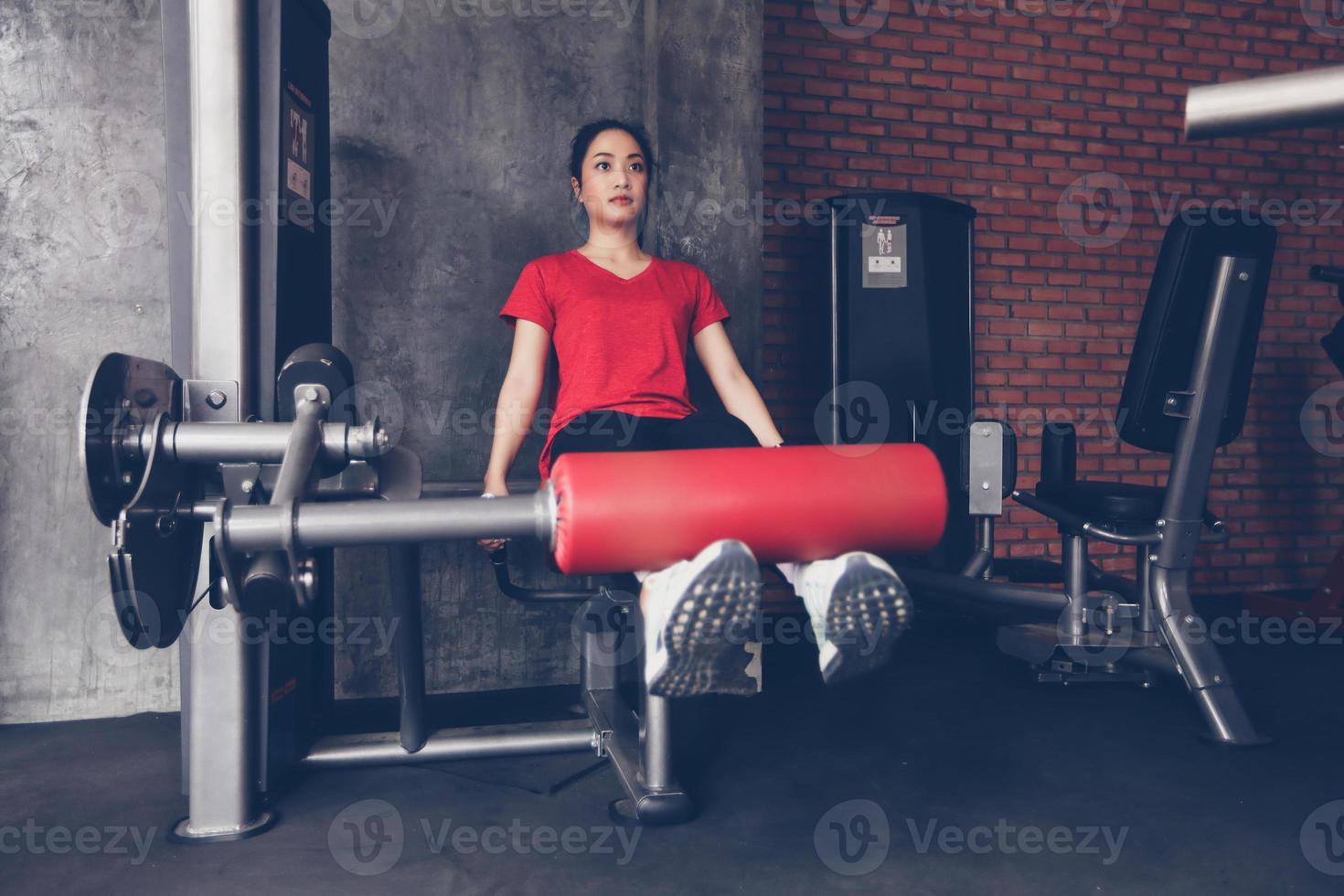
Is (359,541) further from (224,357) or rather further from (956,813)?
(956,813)

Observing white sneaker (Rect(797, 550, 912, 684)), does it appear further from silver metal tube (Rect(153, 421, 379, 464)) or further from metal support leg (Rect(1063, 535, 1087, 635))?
metal support leg (Rect(1063, 535, 1087, 635))

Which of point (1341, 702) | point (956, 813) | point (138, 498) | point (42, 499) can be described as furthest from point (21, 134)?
point (1341, 702)

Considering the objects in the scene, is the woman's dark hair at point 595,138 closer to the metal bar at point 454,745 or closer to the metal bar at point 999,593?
the metal bar at point 454,745

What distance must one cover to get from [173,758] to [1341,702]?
3.15 meters

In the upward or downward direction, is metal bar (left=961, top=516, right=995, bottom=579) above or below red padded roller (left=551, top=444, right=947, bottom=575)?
below

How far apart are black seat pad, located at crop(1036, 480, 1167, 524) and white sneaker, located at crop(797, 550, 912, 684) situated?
1.57 metres

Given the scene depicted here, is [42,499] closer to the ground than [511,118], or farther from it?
closer to the ground

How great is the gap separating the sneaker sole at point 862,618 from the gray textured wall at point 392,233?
5.51ft

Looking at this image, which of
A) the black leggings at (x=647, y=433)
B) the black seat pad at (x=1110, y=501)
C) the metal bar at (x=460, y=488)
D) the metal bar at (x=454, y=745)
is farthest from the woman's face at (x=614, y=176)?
the black seat pad at (x=1110, y=501)

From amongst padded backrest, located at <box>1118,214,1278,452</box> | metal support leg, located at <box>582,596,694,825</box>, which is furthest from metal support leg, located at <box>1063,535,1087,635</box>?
metal support leg, located at <box>582,596,694,825</box>

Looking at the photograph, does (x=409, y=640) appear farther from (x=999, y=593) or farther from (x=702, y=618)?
(x=999, y=593)

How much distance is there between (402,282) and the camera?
8.82 feet

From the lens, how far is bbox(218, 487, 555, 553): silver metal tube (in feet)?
3.70

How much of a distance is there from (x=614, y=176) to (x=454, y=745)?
1373mm
